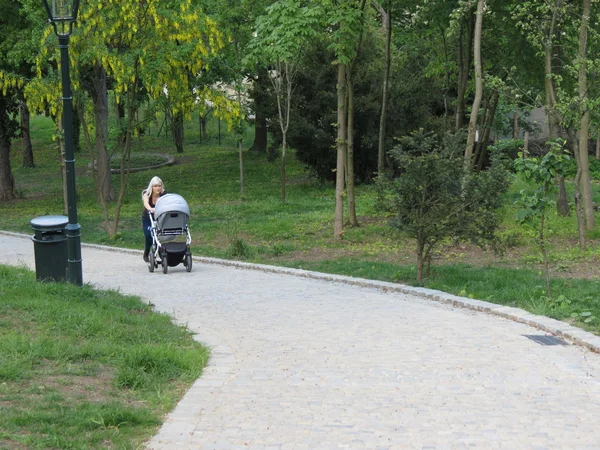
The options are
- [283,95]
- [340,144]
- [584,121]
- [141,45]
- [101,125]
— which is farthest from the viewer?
[283,95]

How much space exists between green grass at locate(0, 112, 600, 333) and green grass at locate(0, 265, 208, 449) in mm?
4712

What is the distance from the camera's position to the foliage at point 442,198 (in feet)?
46.4

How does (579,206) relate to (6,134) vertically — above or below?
below

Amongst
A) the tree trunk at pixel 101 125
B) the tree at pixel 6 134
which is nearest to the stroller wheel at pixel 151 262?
the tree trunk at pixel 101 125

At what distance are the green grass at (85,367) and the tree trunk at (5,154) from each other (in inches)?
914

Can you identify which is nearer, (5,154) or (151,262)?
(151,262)

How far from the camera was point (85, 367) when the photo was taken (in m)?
8.44

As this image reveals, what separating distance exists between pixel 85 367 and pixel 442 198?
23.8 feet

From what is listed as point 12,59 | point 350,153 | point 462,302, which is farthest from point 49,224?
point 12,59

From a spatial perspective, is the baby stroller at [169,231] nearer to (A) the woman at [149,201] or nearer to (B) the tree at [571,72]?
(A) the woman at [149,201]

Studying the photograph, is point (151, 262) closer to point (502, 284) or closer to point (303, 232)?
point (303, 232)

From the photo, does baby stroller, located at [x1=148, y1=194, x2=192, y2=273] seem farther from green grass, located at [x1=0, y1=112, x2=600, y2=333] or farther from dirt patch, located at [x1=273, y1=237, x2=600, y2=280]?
dirt patch, located at [x1=273, y1=237, x2=600, y2=280]

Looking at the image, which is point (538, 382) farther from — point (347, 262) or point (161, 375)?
point (347, 262)

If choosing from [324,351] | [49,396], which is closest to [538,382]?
[324,351]
